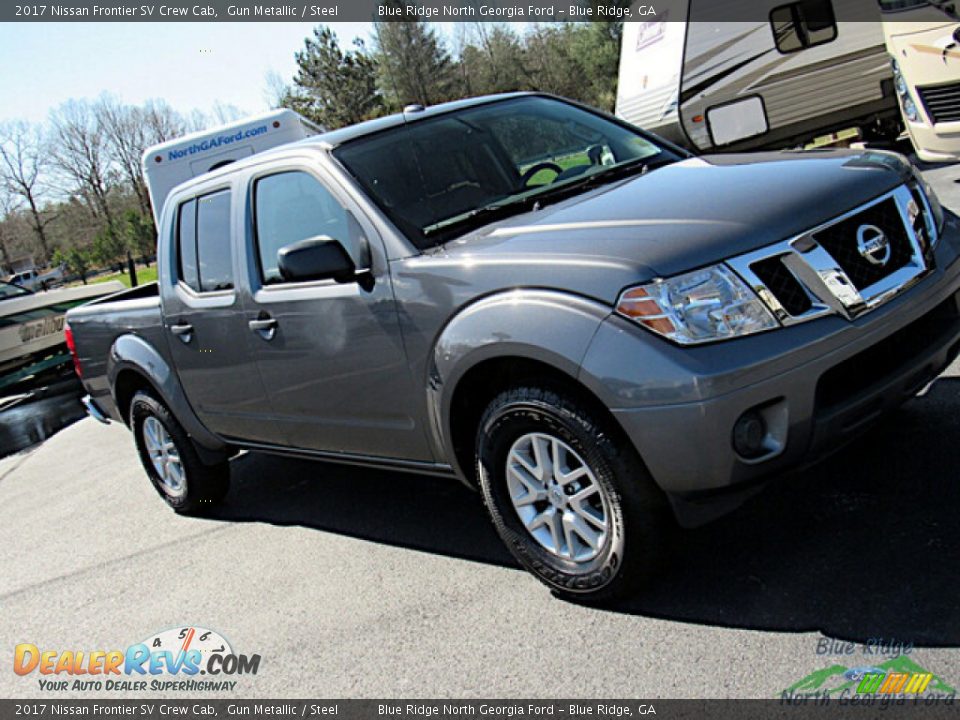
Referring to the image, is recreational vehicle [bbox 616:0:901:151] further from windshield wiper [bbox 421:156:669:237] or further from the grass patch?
the grass patch

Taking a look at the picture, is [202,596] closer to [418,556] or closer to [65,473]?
[418,556]

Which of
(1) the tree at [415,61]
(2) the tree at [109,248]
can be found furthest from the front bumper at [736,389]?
(1) the tree at [415,61]

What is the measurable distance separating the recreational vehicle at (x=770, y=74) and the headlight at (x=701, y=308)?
10702mm

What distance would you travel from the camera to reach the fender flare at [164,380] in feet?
17.5

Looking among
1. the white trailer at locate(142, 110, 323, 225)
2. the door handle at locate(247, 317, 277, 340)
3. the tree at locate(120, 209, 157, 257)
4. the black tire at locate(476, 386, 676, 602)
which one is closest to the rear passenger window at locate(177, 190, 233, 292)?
the door handle at locate(247, 317, 277, 340)

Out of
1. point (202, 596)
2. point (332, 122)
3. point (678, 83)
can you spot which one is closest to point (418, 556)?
point (202, 596)

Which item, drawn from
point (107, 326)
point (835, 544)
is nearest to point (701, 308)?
point (835, 544)

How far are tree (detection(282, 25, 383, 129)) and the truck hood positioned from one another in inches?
2694

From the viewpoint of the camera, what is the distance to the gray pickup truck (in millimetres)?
2967

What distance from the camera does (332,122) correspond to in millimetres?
70438

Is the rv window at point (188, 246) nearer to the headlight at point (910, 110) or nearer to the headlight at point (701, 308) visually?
the headlight at point (701, 308)

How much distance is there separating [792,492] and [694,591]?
0.81m

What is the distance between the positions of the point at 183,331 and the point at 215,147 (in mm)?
9078

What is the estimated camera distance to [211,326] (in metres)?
4.84
